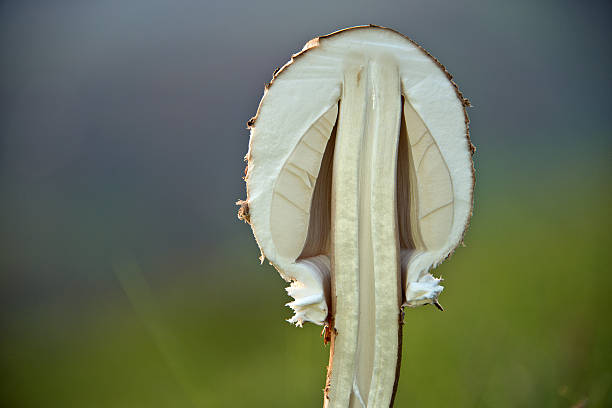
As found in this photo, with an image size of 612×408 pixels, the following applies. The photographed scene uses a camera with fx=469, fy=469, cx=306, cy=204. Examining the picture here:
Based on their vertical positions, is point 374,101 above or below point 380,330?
above

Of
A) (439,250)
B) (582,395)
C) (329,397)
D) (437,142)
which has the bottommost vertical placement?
(582,395)

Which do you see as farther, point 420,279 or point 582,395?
point 582,395

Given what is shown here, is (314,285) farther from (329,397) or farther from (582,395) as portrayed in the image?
(582,395)

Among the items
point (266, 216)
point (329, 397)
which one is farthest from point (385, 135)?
point (329, 397)
